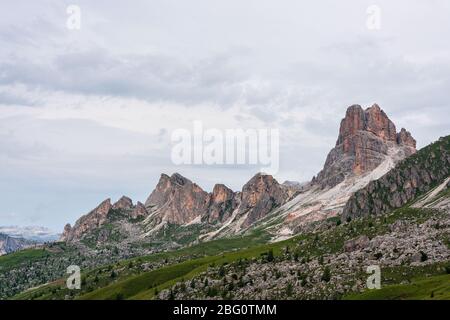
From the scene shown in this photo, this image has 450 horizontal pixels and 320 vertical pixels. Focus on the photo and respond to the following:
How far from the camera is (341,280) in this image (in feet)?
616

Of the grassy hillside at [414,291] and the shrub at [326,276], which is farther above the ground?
the shrub at [326,276]

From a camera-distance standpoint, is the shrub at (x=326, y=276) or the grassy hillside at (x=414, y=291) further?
the shrub at (x=326, y=276)

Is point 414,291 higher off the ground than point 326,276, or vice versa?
point 326,276

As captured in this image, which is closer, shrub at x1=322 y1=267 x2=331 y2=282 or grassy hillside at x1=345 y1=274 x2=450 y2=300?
→ grassy hillside at x1=345 y1=274 x2=450 y2=300

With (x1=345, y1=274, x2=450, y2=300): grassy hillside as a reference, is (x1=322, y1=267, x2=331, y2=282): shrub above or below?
above

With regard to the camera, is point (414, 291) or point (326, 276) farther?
point (326, 276)
